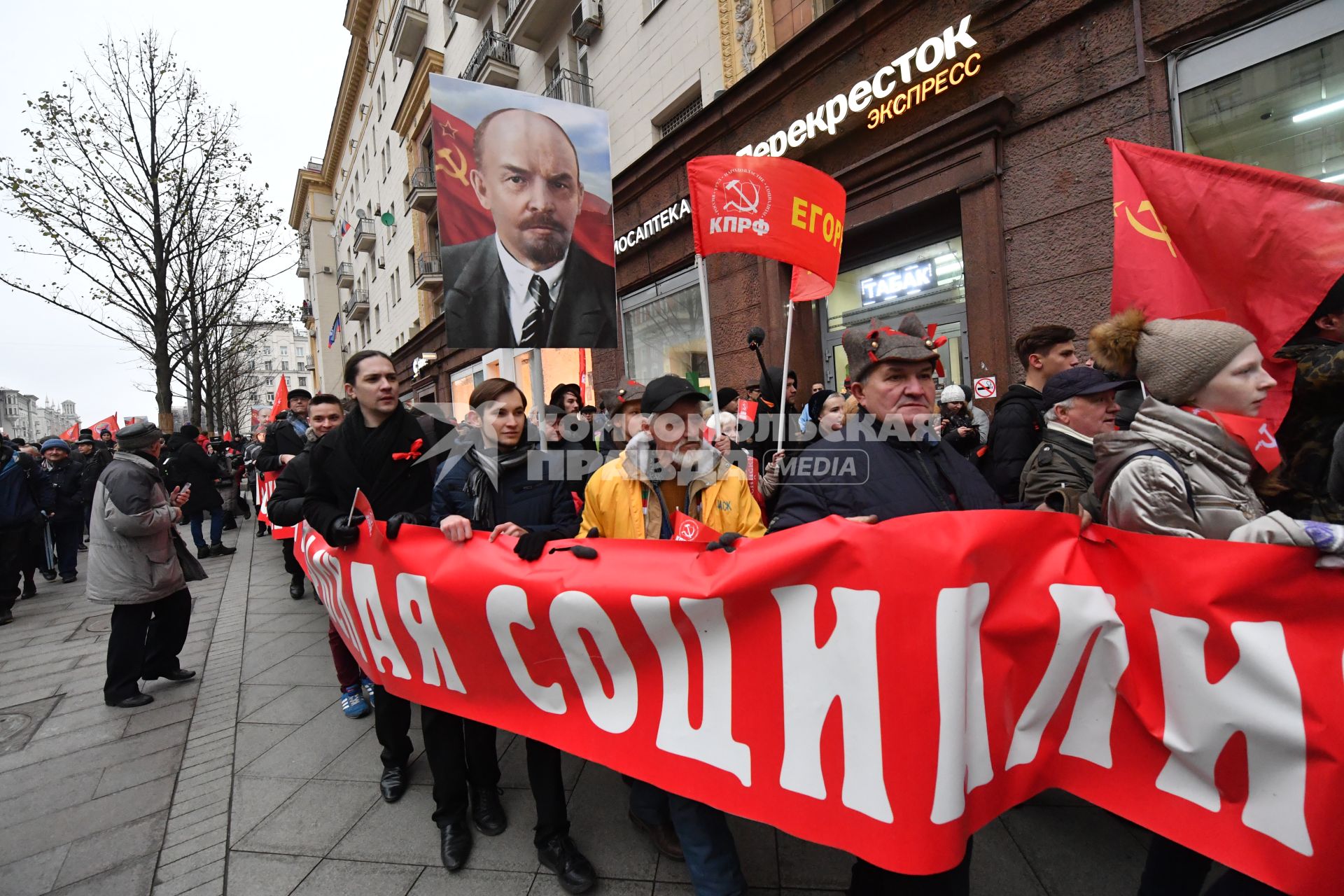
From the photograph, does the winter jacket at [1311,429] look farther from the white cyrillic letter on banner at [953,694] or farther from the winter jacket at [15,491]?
the winter jacket at [15,491]

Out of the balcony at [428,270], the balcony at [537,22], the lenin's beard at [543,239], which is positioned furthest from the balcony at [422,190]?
the lenin's beard at [543,239]

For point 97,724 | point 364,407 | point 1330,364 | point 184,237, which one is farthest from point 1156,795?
point 184,237

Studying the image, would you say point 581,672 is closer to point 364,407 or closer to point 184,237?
point 364,407

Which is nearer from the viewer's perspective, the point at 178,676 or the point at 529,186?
the point at 529,186

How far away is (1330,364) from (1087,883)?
6.46 ft

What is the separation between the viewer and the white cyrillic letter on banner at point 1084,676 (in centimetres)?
159

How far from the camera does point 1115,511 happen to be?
1.65 meters

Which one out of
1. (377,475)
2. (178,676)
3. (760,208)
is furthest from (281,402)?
(760,208)

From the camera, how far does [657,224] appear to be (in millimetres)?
10359

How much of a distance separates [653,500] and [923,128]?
6399 mm

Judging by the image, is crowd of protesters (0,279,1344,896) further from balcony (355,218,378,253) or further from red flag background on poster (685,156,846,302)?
balcony (355,218,378,253)

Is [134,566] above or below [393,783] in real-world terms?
above

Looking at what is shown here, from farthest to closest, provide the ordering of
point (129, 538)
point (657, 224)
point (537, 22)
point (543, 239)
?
point (537, 22) → point (657, 224) → point (129, 538) → point (543, 239)

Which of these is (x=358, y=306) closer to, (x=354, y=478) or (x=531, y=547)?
(x=354, y=478)
